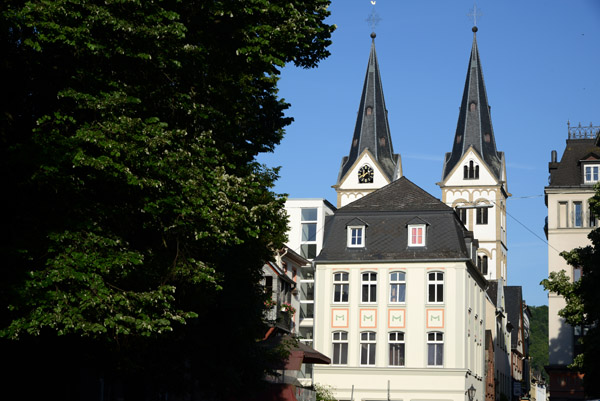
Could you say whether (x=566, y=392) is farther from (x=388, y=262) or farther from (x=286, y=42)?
(x=286, y=42)

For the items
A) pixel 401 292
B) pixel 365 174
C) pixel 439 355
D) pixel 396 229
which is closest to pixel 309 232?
pixel 396 229

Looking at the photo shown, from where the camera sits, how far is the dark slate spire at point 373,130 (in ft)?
384

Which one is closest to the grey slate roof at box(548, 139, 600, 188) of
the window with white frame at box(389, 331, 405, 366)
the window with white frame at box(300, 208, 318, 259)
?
the window with white frame at box(300, 208, 318, 259)

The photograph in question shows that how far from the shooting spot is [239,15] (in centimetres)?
1823

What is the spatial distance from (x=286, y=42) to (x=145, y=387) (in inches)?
357

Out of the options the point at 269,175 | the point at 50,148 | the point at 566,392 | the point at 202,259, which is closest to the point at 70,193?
the point at 50,148

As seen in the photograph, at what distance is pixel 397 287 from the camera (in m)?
49.1

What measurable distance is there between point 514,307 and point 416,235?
1921 inches

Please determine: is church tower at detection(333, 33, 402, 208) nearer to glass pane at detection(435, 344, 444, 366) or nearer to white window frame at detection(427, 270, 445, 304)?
white window frame at detection(427, 270, 445, 304)

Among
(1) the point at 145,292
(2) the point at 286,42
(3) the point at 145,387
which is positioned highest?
(2) the point at 286,42

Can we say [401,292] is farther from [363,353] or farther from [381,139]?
[381,139]

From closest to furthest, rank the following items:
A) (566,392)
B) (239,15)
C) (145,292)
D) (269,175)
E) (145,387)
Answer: (145,292)
(239,15)
(145,387)
(269,175)
(566,392)

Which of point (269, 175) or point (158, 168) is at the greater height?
point (269, 175)

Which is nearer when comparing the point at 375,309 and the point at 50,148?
the point at 50,148
